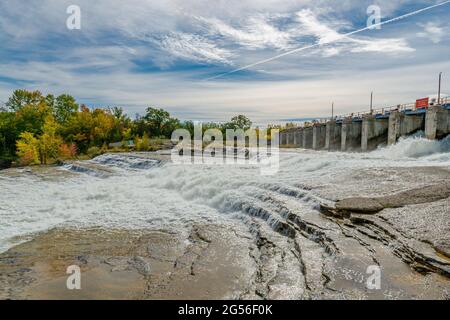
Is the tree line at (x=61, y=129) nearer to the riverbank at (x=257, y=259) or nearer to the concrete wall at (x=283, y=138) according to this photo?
the concrete wall at (x=283, y=138)

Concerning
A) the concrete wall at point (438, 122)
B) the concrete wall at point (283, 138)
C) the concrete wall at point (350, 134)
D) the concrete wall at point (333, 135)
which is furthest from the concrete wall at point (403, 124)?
the concrete wall at point (283, 138)

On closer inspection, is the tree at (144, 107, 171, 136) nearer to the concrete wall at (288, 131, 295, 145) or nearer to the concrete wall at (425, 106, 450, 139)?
the concrete wall at (288, 131, 295, 145)

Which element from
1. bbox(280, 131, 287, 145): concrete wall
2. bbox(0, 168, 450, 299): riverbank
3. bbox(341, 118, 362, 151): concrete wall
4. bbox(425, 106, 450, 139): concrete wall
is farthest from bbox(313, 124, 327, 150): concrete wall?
bbox(0, 168, 450, 299): riverbank

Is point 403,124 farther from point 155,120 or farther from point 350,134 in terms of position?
point 155,120

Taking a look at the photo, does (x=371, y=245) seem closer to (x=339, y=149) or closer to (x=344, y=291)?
(x=344, y=291)

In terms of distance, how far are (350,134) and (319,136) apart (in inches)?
291

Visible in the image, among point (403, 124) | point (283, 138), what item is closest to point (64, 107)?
point (283, 138)

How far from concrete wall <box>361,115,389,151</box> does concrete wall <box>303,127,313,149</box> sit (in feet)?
49.8

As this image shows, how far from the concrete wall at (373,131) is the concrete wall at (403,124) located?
3888 mm

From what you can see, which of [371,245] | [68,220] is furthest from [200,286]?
[68,220]

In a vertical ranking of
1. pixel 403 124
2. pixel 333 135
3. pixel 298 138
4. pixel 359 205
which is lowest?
pixel 359 205

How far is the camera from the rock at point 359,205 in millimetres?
7751

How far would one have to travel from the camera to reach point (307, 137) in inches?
1857

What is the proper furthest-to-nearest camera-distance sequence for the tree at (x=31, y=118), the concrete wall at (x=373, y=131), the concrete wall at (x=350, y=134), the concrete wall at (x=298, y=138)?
the tree at (x=31, y=118) < the concrete wall at (x=298, y=138) < the concrete wall at (x=350, y=134) < the concrete wall at (x=373, y=131)
